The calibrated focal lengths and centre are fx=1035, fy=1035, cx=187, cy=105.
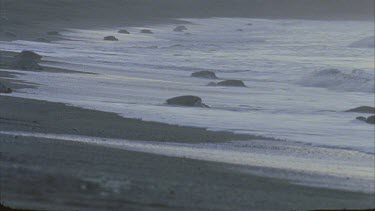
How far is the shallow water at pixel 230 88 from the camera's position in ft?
42.8

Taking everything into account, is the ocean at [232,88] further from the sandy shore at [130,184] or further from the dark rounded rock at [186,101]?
the sandy shore at [130,184]

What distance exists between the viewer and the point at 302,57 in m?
31.9

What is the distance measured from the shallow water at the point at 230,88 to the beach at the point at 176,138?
0.13 ft

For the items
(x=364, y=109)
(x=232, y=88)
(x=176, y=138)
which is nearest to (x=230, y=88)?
(x=232, y=88)

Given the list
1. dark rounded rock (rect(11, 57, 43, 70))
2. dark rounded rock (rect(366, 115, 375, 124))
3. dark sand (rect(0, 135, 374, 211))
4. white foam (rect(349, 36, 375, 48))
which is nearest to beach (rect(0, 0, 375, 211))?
dark sand (rect(0, 135, 374, 211))

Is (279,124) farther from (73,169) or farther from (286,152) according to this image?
(73,169)

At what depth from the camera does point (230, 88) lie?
19.2 m

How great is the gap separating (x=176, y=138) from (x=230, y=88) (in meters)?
8.16

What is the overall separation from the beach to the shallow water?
4 cm

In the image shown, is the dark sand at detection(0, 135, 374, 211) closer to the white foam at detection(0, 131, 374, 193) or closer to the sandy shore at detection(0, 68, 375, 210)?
the sandy shore at detection(0, 68, 375, 210)

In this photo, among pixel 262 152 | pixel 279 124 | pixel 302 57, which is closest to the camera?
pixel 262 152

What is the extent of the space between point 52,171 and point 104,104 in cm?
673

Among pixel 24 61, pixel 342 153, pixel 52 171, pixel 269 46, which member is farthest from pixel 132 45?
pixel 52 171

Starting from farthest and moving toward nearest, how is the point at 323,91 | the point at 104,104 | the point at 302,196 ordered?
the point at 323,91
the point at 104,104
the point at 302,196
